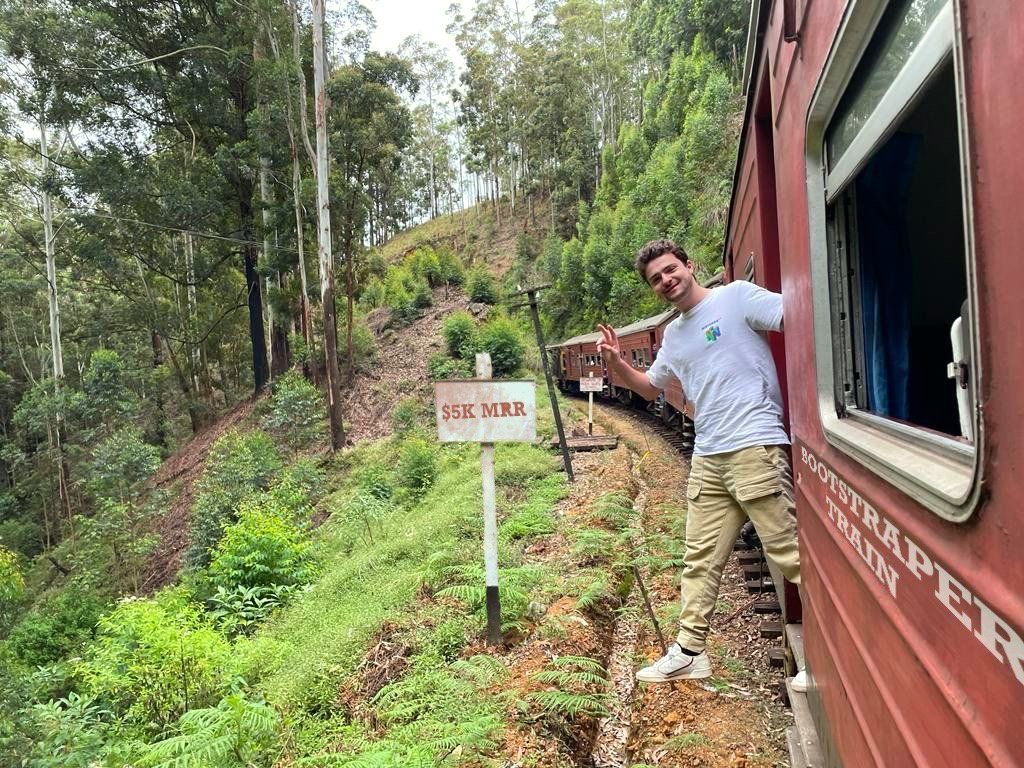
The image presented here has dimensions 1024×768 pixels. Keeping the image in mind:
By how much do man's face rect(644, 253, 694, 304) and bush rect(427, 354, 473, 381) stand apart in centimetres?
1901

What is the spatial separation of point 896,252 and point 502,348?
21.6 meters

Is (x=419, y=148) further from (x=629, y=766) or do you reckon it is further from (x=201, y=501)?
(x=629, y=766)

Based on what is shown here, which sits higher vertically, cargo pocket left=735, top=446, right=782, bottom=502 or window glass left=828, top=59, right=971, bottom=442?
window glass left=828, top=59, right=971, bottom=442

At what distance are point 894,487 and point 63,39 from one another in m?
26.1

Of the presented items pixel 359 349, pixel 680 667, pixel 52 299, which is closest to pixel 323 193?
pixel 359 349

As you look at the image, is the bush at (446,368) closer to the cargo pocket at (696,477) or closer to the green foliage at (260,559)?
the green foliage at (260,559)

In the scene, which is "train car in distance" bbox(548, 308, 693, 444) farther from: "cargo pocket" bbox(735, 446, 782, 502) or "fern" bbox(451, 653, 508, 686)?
"cargo pocket" bbox(735, 446, 782, 502)

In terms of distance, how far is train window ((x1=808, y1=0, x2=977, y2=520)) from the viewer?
110cm

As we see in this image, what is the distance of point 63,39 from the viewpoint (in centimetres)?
2006

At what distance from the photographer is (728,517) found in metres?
3.20

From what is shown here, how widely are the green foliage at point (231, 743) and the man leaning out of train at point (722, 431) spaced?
2.19 metres

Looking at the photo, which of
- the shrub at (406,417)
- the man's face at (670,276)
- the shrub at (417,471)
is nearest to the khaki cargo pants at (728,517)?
the man's face at (670,276)

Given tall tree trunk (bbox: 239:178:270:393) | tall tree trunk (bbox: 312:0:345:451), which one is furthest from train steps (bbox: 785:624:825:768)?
tall tree trunk (bbox: 239:178:270:393)

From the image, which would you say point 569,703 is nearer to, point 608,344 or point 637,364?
point 608,344
